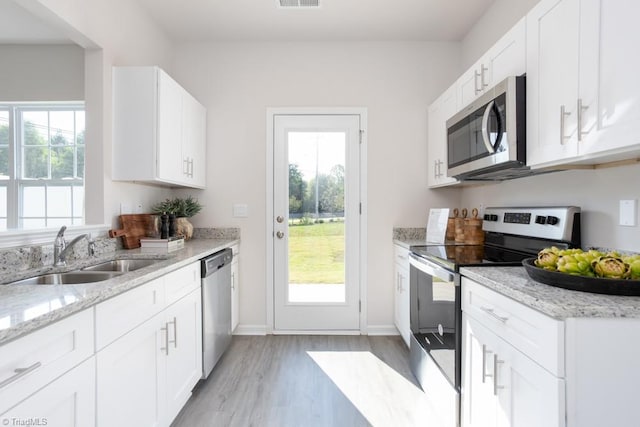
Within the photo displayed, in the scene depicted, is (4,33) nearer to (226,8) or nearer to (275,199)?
(226,8)

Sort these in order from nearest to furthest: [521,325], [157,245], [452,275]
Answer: [521,325], [452,275], [157,245]

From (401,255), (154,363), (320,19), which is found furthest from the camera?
(401,255)

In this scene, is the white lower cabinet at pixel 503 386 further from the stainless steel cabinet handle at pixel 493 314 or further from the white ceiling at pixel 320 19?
the white ceiling at pixel 320 19

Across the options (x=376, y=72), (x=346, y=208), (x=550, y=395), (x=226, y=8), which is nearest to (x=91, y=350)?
(x=550, y=395)

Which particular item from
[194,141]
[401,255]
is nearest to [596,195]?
[401,255]

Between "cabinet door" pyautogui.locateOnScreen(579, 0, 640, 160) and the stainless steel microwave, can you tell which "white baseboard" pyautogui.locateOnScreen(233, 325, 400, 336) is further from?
"cabinet door" pyautogui.locateOnScreen(579, 0, 640, 160)

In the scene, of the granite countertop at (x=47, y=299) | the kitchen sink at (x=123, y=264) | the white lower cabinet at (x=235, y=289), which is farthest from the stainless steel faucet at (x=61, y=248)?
the white lower cabinet at (x=235, y=289)

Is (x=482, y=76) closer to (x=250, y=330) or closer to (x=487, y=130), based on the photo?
(x=487, y=130)

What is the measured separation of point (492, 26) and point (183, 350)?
3.15 m

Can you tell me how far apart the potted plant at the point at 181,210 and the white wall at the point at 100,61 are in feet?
0.95

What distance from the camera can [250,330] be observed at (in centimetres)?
313

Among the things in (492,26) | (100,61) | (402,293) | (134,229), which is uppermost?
(492,26)

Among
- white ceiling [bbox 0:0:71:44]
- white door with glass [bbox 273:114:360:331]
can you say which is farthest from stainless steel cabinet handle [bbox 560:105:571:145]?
white ceiling [bbox 0:0:71:44]

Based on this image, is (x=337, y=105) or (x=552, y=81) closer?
(x=552, y=81)
